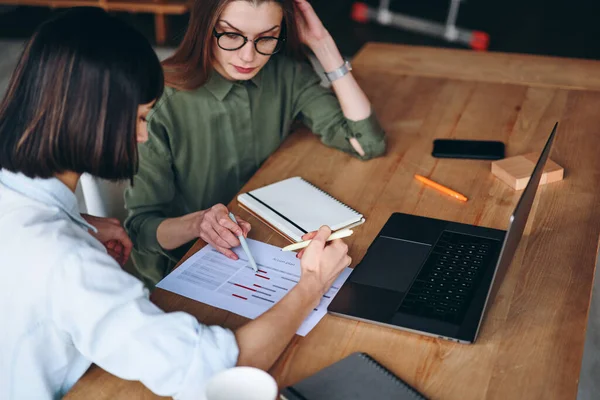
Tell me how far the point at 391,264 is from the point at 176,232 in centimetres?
48

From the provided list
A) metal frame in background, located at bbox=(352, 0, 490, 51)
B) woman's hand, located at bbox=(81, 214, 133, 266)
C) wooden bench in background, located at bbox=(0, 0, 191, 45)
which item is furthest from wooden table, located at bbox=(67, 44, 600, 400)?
wooden bench in background, located at bbox=(0, 0, 191, 45)

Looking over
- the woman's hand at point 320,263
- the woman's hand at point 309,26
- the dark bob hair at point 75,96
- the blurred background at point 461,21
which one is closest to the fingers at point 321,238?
the woman's hand at point 320,263

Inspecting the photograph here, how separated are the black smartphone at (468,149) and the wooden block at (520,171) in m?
0.06

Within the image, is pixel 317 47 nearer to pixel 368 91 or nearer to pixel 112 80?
pixel 368 91

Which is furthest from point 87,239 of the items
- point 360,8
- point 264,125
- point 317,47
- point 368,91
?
point 360,8

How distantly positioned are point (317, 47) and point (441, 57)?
26.0 inches

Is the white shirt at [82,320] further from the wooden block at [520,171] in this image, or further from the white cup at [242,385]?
the wooden block at [520,171]

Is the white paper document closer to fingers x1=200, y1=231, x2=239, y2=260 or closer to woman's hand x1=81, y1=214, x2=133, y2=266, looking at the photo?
fingers x1=200, y1=231, x2=239, y2=260

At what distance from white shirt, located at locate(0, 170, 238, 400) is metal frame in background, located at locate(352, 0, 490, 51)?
377cm

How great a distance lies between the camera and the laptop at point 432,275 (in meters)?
1.12

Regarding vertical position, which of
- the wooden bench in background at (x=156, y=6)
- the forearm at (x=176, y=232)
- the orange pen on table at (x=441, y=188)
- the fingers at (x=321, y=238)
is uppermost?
the fingers at (x=321, y=238)

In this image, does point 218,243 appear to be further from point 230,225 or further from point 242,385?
point 242,385

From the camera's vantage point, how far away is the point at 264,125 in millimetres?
1800

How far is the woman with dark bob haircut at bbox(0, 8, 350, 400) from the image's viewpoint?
946 mm
